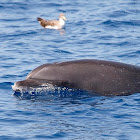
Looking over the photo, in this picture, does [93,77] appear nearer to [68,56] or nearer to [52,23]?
[68,56]

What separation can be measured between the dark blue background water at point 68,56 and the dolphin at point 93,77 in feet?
0.97

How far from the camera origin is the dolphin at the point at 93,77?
12867 millimetres

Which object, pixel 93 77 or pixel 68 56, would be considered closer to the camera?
pixel 93 77

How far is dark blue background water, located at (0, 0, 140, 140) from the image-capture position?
1080 cm

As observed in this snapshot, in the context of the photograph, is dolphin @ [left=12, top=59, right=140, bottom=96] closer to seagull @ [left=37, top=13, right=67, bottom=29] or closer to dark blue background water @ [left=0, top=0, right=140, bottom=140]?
dark blue background water @ [left=0, top=0, right=140, bottom=140]

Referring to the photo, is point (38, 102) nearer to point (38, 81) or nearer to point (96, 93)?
point (38, 81)

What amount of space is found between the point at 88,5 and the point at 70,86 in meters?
18.7

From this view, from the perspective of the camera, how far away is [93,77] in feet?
42.4

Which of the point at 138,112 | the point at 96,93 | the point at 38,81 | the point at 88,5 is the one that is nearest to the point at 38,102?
the point at 38,81

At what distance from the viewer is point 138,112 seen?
11.7m

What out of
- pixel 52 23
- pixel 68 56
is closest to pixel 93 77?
pixel 68 56

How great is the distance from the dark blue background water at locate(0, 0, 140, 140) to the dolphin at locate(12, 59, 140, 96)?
0.29 metres

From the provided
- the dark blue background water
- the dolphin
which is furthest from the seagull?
the dolphin

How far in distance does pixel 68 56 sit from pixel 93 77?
5.77 metres
